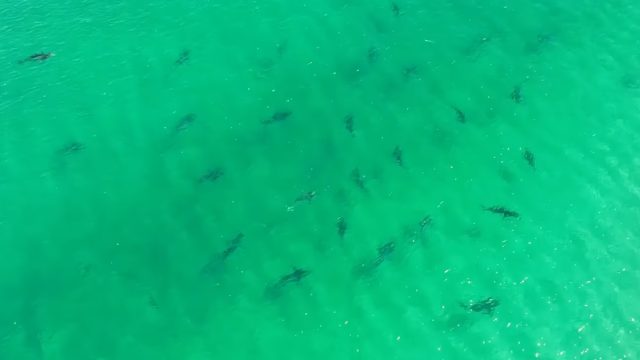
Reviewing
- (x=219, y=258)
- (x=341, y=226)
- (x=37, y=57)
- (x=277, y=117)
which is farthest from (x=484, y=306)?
(x=37, y=57)

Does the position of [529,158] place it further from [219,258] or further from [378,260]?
[219,258]

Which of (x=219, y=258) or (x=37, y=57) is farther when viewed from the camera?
(x=37, y=57)

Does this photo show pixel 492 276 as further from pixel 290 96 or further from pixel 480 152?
pixel 290 96

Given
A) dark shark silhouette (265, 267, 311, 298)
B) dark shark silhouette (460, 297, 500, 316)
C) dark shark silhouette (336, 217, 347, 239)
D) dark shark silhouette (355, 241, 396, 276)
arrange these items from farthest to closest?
dark shark silhouette (336, 217, 347, 239) < dark shark silhouette (355, 241, 396, 276) < dark shark silhouette (265, 267, 311, 298) < dark shark silhouette (460, 297, 500, 316)

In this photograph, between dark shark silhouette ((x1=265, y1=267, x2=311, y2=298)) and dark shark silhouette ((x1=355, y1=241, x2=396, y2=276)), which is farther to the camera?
dark shark silhouette ((x1=355, y1=241, x2=396, y2=276))

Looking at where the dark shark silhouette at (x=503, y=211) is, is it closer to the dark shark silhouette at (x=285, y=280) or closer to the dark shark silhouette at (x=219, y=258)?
the dark shark silhouette at (x=285, y=280)

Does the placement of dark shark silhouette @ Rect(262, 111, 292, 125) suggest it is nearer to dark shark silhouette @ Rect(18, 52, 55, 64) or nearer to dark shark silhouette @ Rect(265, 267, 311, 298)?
dark shark silhouette @ Rect(265, 267, 311, 298)

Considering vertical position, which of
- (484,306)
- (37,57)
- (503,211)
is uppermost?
(37,57)

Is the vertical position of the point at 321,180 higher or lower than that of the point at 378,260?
higher

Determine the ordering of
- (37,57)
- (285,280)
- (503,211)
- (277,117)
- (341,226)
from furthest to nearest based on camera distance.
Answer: (37,57)
(277,117)
(341,226)
(503,211)
(285,280)

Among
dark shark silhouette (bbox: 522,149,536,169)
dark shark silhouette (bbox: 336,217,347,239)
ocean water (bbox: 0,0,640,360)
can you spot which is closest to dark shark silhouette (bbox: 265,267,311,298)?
ocean water (bbox: 0,0,640,360)
